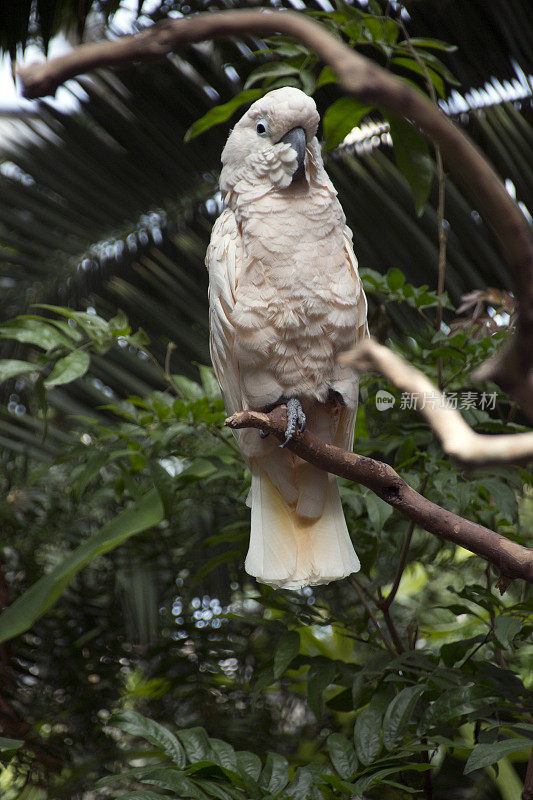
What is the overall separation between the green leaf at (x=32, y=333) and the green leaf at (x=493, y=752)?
40.6 inches

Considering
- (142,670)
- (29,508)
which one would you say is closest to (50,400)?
(29,508)

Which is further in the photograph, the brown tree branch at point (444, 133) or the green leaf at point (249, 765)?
the green leaf at point (249, 765)

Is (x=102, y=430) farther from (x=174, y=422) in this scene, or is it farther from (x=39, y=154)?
(x=39, y=154)

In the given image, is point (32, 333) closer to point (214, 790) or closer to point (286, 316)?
point (286, 316)

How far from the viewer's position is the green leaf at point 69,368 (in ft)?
4.31

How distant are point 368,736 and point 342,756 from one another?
55 mm

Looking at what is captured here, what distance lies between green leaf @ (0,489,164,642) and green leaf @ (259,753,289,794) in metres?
0.48

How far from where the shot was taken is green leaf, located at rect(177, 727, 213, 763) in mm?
1175

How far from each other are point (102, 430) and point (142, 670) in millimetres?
843

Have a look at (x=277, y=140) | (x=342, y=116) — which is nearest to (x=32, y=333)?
(x=277, y=140)

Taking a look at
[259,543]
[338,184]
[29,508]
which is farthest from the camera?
[338,184]

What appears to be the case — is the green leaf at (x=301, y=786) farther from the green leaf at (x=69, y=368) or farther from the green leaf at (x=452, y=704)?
the green leaf at (x=69, y=368)

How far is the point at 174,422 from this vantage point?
1.51m

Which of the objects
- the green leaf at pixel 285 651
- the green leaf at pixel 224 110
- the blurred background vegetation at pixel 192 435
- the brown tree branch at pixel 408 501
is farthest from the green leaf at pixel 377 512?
the green leaf at pixel 224 110
